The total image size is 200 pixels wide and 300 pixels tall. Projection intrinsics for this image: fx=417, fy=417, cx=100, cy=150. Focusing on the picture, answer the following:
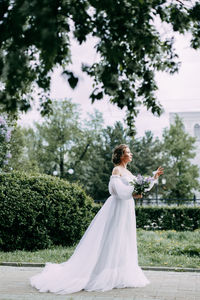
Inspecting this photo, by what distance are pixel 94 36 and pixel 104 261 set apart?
4.04m

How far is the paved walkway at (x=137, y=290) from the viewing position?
5.85m

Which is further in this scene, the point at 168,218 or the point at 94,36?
the point at 168,218

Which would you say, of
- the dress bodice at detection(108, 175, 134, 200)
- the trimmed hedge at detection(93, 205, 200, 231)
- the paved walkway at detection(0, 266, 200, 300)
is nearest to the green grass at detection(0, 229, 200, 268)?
the paved walkway at detection(0, 266, 200, 300)

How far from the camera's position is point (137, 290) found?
6.25m

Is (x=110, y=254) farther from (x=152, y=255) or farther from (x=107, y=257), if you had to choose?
(x=152, y=255)

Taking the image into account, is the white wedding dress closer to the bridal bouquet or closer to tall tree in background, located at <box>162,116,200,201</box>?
the bridal bouquet

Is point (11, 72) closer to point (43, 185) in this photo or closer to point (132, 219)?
point (132, 219)

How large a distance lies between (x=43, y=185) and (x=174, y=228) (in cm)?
788

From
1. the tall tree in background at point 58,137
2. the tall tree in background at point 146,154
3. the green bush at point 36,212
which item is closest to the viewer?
the green bush at point 36,212

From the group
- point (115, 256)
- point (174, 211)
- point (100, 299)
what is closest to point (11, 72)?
point (100, 299)

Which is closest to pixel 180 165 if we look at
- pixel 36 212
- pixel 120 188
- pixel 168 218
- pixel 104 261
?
pixel 168 218

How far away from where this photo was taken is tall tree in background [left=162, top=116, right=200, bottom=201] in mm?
39812

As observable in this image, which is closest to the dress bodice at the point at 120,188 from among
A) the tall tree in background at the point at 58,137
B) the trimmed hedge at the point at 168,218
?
the trimmed hedge at the point at 168,218

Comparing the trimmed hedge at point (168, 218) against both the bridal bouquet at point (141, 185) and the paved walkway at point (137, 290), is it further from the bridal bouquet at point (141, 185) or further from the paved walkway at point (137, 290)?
the bridal bouquet at point (141, 185)
